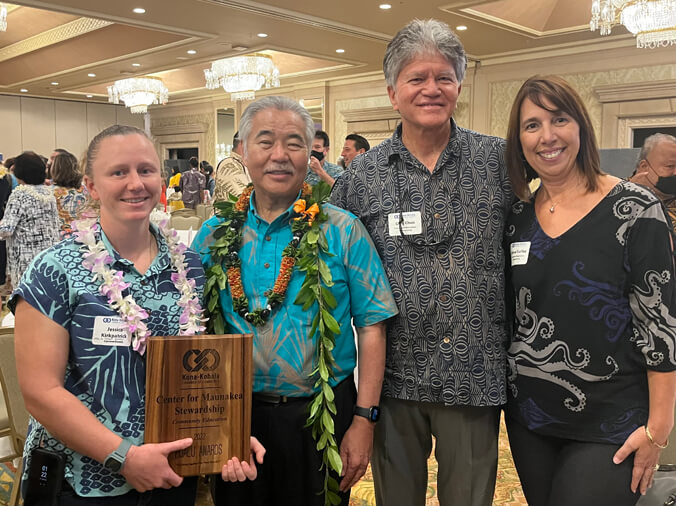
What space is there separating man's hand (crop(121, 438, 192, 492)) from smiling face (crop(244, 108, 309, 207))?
78cm

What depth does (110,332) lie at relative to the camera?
1.39 metres

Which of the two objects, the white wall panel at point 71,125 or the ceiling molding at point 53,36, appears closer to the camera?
the ceiling molding at point 53,36

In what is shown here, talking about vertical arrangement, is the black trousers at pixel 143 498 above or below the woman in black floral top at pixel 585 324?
below

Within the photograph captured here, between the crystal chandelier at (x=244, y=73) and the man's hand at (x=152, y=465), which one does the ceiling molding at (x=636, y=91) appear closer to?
the crystal chandelier at (x=244, y=73)

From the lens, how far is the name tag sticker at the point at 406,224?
182 cm

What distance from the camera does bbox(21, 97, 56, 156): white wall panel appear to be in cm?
1633

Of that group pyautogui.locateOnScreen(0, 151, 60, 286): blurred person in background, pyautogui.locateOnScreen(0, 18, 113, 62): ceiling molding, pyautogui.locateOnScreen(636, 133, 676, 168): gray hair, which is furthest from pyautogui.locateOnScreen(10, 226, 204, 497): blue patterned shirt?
pyautogui.locateOnScreen(0, 18, 113, 62): ceiling molding

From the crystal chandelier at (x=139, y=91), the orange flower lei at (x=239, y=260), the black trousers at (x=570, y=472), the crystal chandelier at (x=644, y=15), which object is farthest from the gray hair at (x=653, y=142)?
the crystal chandelier at (x=139, y=91)

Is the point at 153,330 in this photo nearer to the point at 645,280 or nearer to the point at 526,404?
the point at 526,404

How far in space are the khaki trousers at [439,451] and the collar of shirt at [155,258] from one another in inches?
33.1

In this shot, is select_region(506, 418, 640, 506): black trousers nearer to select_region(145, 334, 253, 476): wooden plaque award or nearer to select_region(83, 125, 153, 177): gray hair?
select_region(145, 334, 253, 476): wooden plaque award

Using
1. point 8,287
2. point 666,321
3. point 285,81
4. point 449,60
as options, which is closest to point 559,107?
point 449,60

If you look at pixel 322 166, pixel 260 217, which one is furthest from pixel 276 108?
pixel 322 166

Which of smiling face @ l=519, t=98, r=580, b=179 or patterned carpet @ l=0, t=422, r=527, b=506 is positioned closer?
smiling face @ l=519, t=98, r=580, b=179
